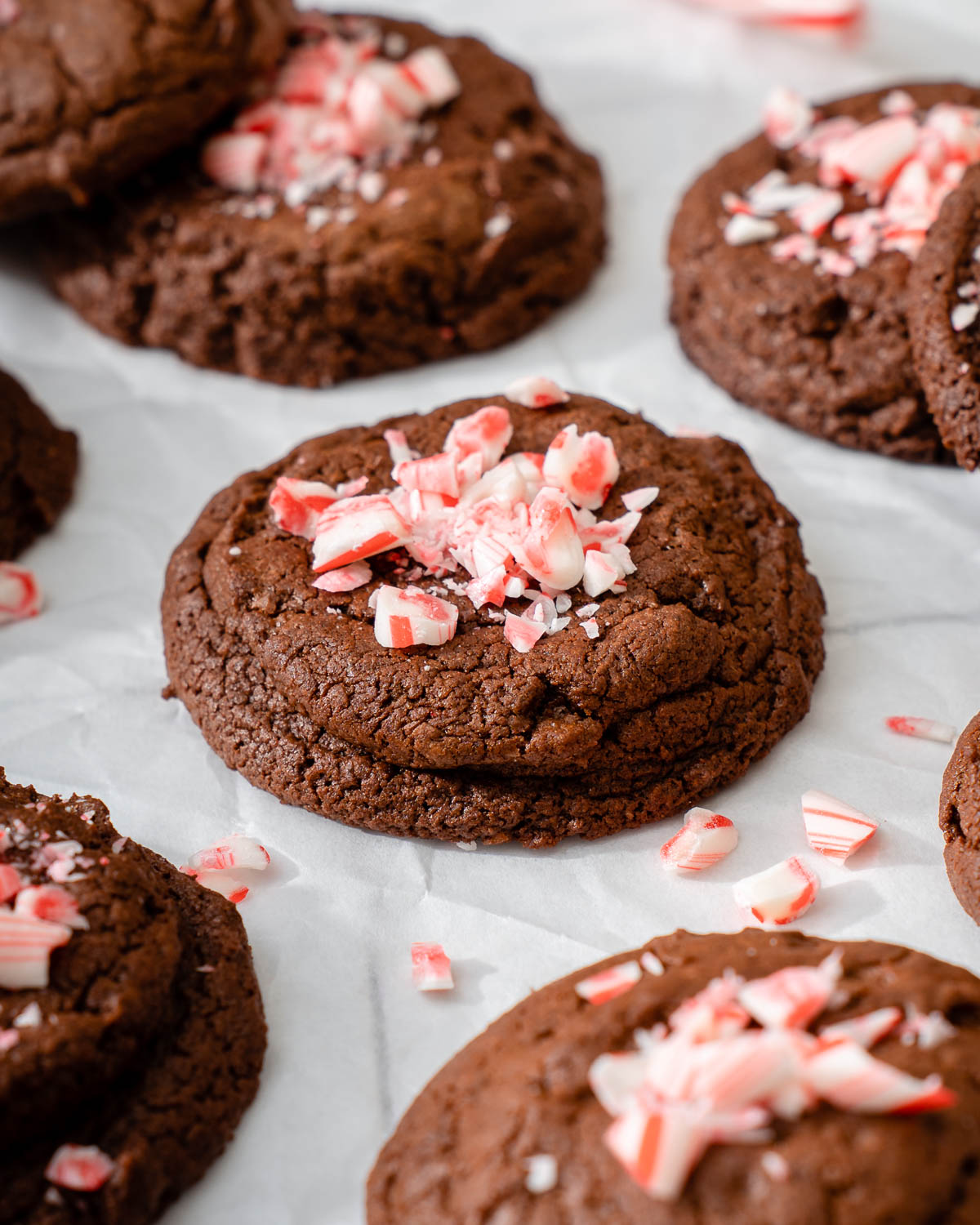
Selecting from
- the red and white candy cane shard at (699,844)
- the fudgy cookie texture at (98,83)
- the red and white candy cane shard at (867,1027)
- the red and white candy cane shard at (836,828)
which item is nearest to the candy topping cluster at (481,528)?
the red and white candy cane shard at (699,844)

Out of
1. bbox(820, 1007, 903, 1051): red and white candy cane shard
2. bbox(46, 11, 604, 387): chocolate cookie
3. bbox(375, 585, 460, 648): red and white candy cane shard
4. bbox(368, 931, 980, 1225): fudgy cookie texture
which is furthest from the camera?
bbox(46, 11, 604, 387): chocolate cookie

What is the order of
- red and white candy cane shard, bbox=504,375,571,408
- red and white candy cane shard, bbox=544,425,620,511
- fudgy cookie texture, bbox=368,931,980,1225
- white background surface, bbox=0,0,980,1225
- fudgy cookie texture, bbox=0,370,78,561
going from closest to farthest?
fudgy cookie texture, bbox=368,931,980,1225 → white background surface, bbox=0,0,980,1225 → red and white candy cane shard, bbox=544,425,620,511 → red and white candy cane shard, bbox=504,375,571,408 → fudgy cookie texture, bbox=0,370,78,561

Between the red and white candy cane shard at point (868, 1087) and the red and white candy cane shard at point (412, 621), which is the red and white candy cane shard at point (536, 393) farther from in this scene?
the red and white candy cane shard at point (868, 1087)

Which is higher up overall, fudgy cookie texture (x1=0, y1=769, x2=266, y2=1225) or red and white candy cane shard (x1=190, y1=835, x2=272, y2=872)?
fudgy cookie texture (x1=0, y1=769, x2=266, y2=1225)

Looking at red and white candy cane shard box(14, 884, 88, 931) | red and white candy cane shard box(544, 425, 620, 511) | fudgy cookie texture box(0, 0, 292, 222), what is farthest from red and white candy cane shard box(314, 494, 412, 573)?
fudgy cookie texture box(0, 0, 292, 222)

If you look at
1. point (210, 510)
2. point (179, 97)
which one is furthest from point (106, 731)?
point (179, 97)

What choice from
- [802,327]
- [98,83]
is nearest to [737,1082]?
[802,327]

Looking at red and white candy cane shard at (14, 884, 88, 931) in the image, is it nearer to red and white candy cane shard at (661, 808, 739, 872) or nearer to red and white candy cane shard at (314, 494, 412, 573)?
red and white candy cane shard at (314, 494, 412, 573)
